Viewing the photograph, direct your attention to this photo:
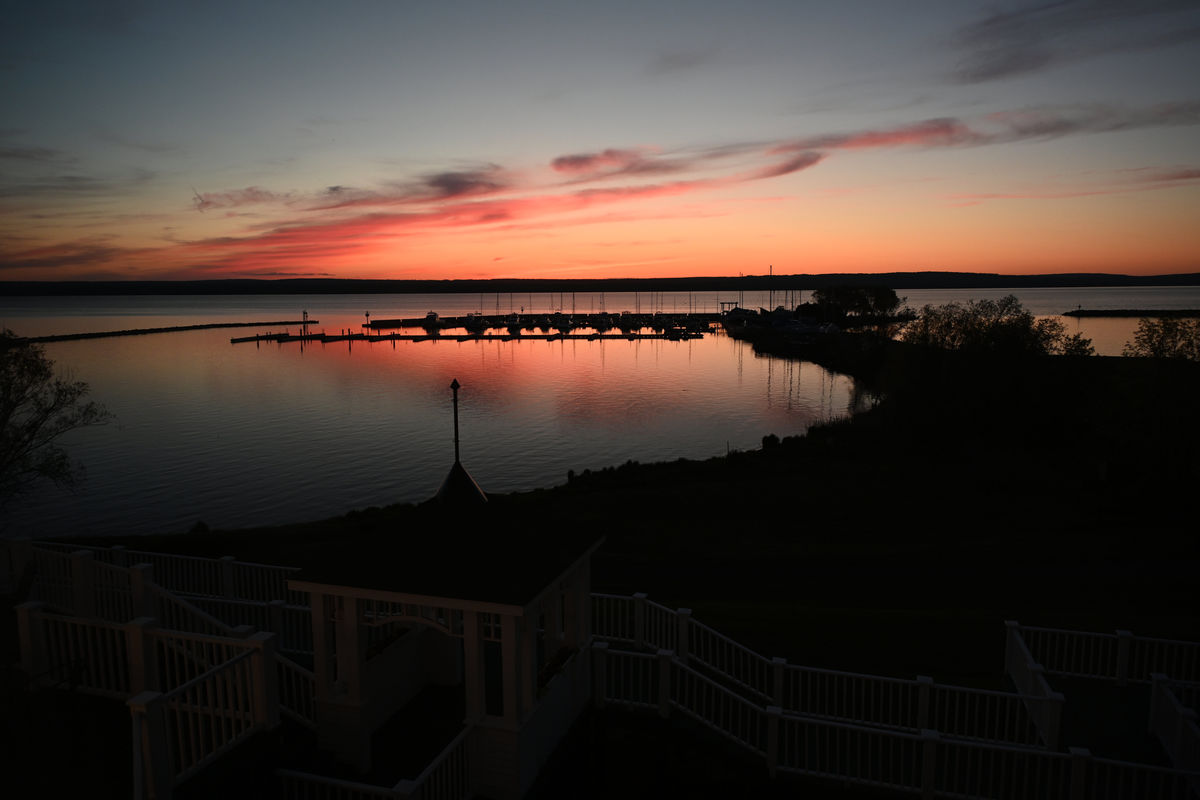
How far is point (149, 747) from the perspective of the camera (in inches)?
290

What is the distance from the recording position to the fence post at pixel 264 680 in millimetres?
8867

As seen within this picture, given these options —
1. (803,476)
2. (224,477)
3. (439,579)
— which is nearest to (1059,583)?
(803,476)

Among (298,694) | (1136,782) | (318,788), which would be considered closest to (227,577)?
(298,694)

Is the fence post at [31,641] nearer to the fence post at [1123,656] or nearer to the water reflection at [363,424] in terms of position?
the fence post at [1123,656]

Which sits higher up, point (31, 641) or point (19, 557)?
point (19, 557)

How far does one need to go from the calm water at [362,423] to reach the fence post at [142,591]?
25.6 m

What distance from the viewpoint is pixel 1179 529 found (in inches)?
981

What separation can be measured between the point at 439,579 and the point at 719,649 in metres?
6.31

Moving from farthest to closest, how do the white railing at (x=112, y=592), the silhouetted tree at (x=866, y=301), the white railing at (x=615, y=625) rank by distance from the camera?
the silhouetted tree at (x=866, y=301), the white railing at (x=615, y=625), the white railing at (x=112, y=592)

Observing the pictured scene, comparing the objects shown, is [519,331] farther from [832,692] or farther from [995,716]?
[995,716]

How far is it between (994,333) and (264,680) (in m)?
47.1

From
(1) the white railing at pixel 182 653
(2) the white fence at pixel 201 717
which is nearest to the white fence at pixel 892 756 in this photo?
(2) the white fence at pixel 201 717

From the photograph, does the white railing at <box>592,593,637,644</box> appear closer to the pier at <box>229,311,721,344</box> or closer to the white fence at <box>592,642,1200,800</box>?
the white fence at <box>592,642,1200,800</box>

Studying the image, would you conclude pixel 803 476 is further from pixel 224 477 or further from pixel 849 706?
pixel 224 477
